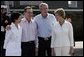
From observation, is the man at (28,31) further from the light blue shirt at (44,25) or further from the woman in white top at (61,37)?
the woman in white top at (61,37)

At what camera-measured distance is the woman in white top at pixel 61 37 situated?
6.72 meters

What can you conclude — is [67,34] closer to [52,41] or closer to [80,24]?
[52,41]

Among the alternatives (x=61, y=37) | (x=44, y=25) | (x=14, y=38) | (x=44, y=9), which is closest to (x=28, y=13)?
(x=44, y=9)

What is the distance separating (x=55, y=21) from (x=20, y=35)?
2.84ft

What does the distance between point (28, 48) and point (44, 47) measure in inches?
14.2

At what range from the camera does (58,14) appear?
265 inches

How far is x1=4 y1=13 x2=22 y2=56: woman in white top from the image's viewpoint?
22.2ft

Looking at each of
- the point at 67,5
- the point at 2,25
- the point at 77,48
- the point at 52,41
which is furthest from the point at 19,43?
the point at 67,5

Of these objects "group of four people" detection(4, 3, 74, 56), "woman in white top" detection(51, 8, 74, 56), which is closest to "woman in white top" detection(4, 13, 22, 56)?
"group of four people" detection(4, 3, 74, 56)

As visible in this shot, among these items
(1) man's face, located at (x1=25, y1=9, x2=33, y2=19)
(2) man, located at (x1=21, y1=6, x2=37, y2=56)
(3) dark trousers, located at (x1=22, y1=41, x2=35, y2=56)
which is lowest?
(3) dark trousers, located at (x1=22, y1=41, x2=35, y2=56)

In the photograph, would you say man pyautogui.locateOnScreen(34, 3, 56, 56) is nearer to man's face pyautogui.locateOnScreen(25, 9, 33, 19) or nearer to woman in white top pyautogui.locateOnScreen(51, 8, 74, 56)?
man's face pyautogui.locateOnScreen(25, 9, 33, 19)

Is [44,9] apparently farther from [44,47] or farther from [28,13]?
[44,47]

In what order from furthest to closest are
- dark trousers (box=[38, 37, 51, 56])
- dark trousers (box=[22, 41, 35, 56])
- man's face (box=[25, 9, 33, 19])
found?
dark trousers (box=[38, 37, 51, 56]), dark trousers (box=[22, 41, 35, 56]), man's face (box=[25, 9, 33, 19])

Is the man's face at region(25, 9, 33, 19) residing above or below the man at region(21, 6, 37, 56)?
above
